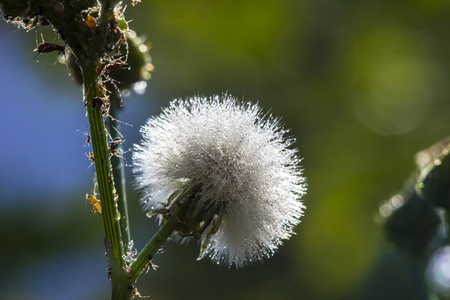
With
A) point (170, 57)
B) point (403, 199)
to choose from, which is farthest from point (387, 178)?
point (403, 199)

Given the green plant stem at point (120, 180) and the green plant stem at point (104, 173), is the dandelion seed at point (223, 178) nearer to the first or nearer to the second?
the green plant stem at point (120, 180)

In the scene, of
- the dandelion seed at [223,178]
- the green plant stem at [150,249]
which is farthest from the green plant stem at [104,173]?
the dandelion seed at [223,178]

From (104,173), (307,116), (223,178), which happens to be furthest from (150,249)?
(307,116)

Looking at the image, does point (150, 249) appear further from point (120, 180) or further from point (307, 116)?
point (307, 116)

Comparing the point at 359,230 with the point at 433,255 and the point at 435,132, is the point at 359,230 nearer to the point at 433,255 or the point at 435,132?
the point at 435,132

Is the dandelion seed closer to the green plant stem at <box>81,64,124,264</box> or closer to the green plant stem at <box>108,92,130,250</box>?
the green plant stem at <box>108,92,130,250</box>

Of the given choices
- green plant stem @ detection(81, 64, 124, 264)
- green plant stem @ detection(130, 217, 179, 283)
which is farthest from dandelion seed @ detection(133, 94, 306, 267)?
green plant stem @ detection(81, 64, 124, 264)
